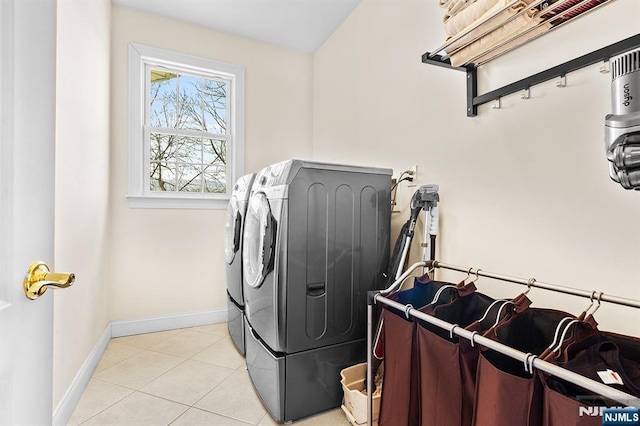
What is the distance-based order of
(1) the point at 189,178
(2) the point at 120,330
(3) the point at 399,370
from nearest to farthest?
(3) the point at 399,370, (2) the point at 120,330, (1) the point at 189,178

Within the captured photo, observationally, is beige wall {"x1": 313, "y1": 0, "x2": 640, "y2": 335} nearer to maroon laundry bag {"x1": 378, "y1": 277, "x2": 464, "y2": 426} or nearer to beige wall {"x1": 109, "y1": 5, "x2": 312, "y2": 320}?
maroon laundry bag {"x1": 378, "y1": 277, "x2": 464, "y2": 426}

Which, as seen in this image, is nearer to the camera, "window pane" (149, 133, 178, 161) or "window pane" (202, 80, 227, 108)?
"window pane" (149, 133, 178, 161)

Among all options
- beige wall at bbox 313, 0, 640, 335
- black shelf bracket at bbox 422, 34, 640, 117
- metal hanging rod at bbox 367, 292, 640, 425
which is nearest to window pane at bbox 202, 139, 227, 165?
beige wall at bbox 313, 0, 640, 335

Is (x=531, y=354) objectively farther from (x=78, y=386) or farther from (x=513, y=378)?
(x=78, y=386)

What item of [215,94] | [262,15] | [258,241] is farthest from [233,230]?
[262,15]

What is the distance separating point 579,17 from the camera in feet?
4.05

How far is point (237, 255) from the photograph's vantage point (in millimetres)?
2367

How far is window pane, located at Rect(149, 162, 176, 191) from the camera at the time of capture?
2957mm

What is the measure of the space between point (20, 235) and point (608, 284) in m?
1.69

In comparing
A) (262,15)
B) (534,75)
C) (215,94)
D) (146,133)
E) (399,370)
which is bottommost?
(399,370)

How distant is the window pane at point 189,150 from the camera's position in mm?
3086

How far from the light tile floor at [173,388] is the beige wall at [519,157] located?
1224 mm

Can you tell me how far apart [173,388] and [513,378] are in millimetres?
1898

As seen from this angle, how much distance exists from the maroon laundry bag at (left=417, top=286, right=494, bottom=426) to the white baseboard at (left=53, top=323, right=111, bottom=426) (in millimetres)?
1692
